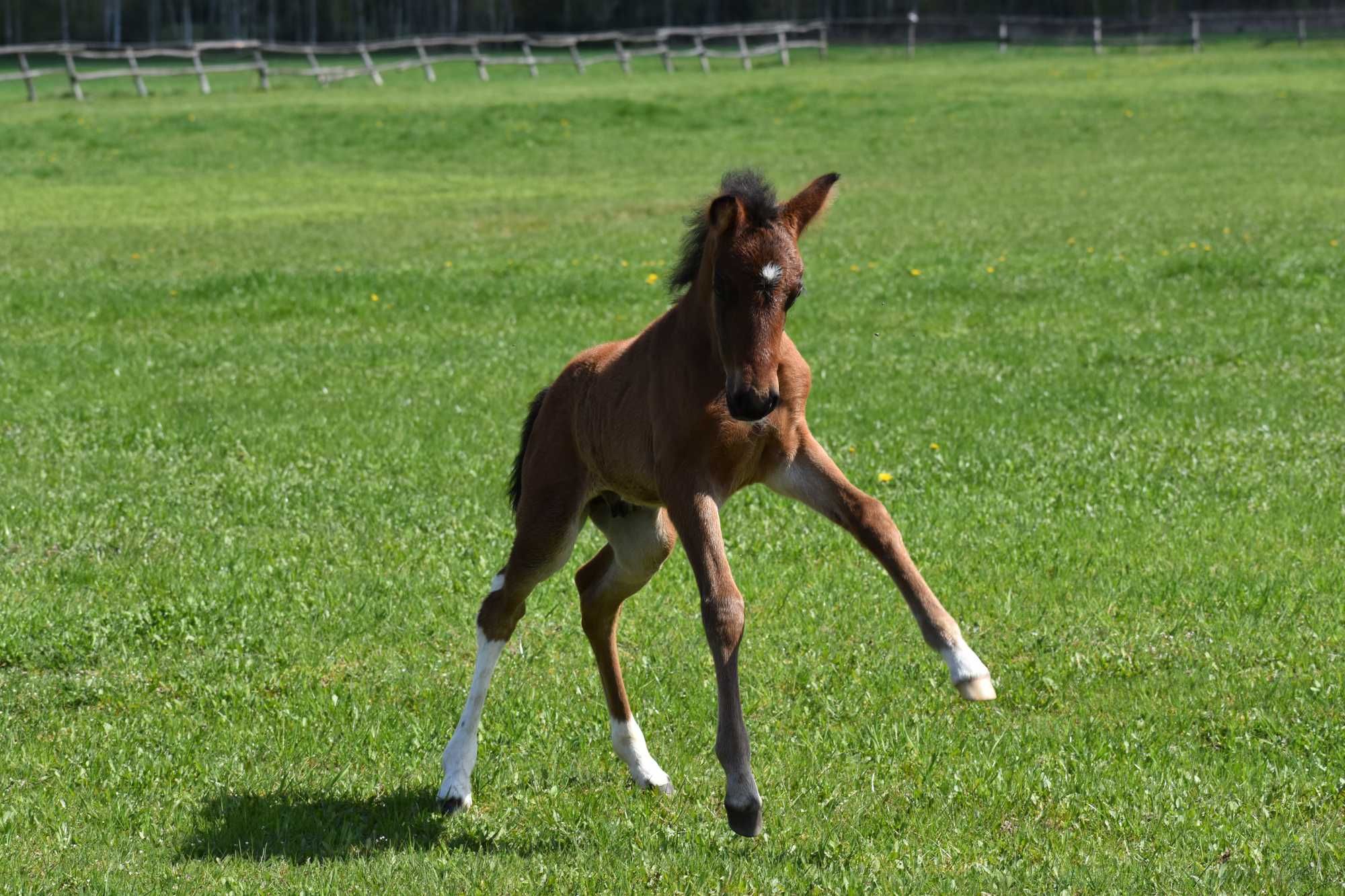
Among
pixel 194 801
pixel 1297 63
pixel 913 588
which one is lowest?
pixel 194 801

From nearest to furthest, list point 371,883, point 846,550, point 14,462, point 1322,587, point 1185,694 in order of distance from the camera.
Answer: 1. point 371,883
2. point 1185,694
3. point 1322,587
4. point 846,550
5. point 14,462

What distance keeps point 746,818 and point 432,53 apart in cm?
6513

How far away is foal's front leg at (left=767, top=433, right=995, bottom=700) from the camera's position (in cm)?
450

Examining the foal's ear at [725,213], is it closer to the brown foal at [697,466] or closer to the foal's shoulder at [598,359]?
the brown foal at [697,466]

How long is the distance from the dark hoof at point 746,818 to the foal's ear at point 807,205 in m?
1.68

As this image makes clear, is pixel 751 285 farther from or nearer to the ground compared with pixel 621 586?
farther from the ground

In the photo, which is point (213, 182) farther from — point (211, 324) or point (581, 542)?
point (581, 542)

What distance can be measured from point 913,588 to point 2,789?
127 inches

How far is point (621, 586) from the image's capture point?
18.3 ft

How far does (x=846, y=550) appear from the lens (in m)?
8.05

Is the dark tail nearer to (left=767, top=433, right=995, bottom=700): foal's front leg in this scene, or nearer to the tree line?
(left=767, top=433, right=995, bottom=700): foal's front leg

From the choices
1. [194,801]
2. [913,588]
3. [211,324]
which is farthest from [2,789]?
[211,324]

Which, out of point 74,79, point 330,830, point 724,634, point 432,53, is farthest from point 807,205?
point 432,53

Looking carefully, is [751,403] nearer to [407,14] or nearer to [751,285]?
[751,285]
